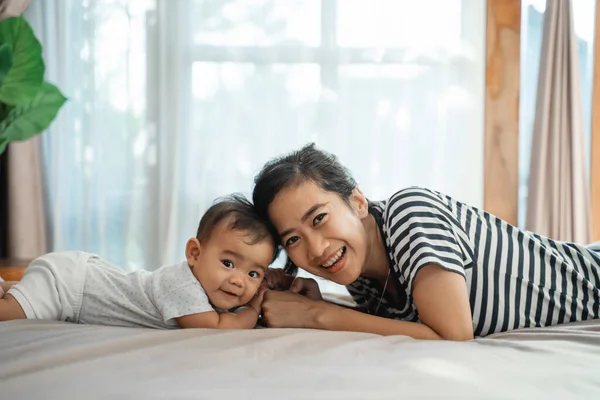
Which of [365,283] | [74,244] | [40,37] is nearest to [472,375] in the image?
[365,283]

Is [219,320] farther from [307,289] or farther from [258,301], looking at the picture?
[307,289]

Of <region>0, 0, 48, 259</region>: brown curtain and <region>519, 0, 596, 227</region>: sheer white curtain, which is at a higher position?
<region>519, 0, 596, 227</region>: sheer white curtain

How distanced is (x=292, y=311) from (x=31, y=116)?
2.34ft

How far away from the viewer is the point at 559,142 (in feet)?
11.5

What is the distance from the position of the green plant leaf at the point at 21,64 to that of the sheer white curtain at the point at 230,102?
254cm

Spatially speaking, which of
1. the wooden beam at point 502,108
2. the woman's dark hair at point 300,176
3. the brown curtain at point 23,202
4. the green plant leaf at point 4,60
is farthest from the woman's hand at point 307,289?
the brown curtain at point 23,202

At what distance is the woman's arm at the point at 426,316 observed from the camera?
54.2 inches

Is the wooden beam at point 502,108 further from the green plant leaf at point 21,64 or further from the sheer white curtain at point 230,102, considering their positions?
the green plant leaf at point 21,64

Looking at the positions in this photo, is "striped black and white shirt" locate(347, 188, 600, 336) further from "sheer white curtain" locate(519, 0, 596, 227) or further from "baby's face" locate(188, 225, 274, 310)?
"sheer white curtain" locate(519, 0, 596, 227)

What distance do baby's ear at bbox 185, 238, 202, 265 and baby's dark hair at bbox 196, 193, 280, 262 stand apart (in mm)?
20

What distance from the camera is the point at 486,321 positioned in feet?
4.93

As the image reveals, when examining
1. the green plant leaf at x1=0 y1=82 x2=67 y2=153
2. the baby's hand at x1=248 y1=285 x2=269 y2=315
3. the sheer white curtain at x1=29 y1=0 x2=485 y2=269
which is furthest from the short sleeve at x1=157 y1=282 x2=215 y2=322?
the sheer white curtain at x1=29 y1=0 x2=485 y2=269

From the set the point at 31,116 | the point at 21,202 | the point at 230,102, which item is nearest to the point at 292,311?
the point at 31,116

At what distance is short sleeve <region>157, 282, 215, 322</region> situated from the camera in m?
1.51
